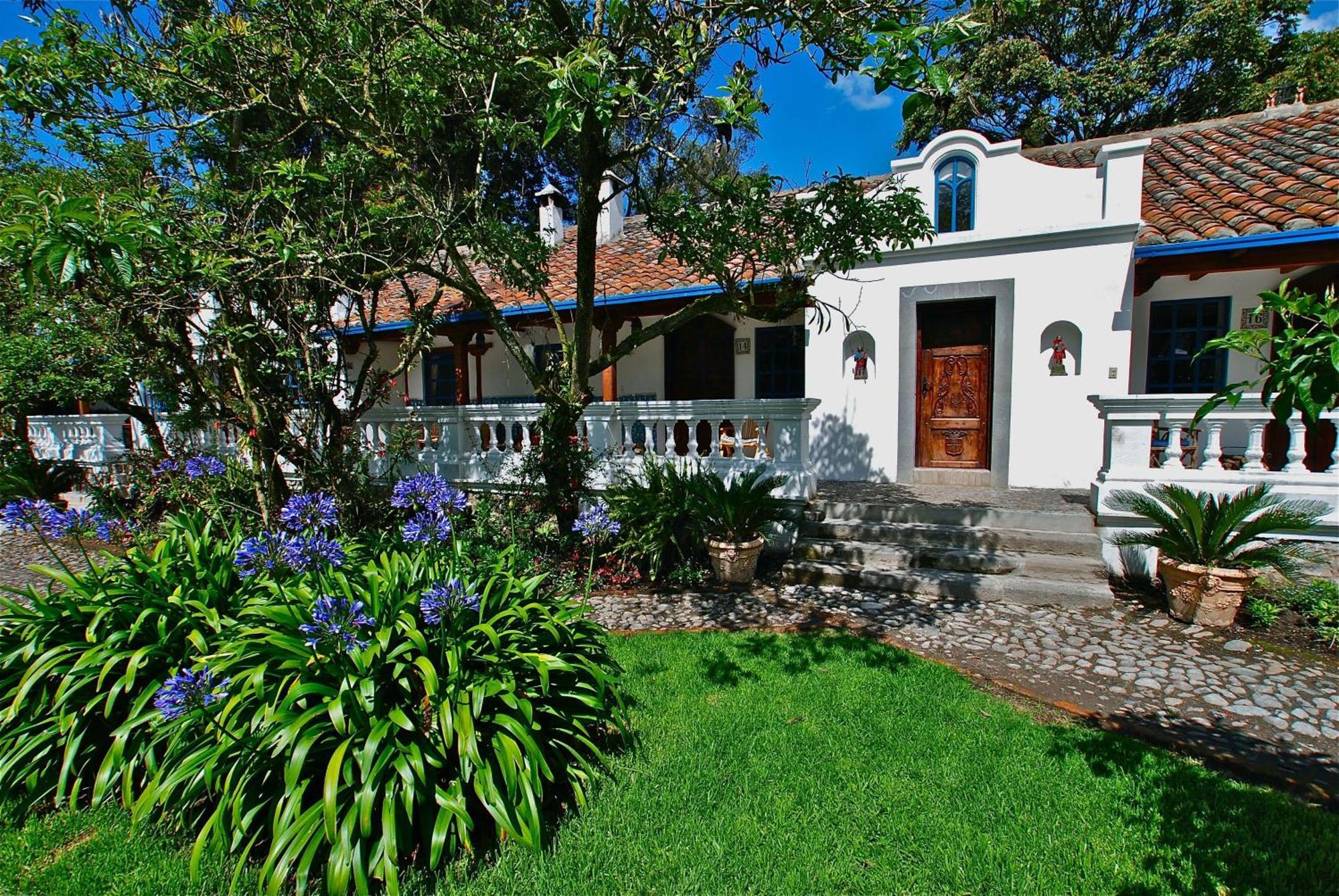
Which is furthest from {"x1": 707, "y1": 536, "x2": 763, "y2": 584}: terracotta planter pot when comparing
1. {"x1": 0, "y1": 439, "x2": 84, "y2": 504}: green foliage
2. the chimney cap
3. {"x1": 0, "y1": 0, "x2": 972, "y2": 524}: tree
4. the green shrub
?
{"x1": 0, "y1": 439, "x2": 84, "y2": 504}: green foliage

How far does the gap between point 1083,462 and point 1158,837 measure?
6.13 metres

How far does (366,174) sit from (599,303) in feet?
12.2

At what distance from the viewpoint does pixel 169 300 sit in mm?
4801

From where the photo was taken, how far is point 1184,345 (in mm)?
7750

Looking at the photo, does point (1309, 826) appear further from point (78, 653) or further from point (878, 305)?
point (878, 305)

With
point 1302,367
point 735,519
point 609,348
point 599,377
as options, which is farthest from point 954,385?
point 1302,367

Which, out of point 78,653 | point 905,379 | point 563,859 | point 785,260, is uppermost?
point 785,260

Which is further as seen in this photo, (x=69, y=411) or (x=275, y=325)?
(x=69, y=411)

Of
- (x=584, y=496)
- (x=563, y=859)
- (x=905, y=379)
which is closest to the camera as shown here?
(x=563, y=859)

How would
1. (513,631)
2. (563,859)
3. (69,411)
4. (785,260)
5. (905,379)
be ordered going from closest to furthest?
(563,859), (513,631), (785,260), (905,379), (69,411)

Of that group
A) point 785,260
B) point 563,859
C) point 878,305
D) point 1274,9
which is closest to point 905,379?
point 878,305

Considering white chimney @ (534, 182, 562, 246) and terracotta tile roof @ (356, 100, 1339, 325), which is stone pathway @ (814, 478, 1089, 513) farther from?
white chimney @ (534, 182, 562, 246)

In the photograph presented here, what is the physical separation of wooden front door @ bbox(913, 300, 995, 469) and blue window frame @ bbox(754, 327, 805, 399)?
A: 1975mm

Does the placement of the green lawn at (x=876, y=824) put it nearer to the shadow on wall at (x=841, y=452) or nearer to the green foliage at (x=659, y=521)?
the green foliage at (x=659, y=521)
